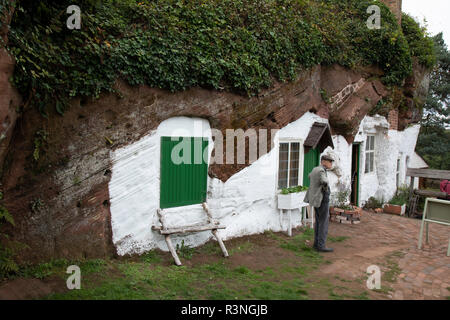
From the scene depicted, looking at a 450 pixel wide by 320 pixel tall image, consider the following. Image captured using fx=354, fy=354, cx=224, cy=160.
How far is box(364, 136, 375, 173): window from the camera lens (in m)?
12.9

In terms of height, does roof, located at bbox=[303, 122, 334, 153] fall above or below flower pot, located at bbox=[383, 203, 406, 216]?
above

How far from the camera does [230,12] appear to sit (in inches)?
304

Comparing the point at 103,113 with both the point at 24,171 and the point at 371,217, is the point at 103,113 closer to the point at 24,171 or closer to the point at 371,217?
the point at 24,171

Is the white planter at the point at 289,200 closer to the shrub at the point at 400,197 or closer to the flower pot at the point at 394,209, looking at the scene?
the flower pot at the point at 394,209

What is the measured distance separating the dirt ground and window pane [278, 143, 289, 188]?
4.19ft

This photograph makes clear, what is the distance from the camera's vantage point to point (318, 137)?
9117 mm

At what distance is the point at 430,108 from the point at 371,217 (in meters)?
14.5

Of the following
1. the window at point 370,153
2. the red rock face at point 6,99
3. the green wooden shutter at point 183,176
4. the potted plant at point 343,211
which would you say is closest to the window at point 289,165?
the potted plant at point 343,211

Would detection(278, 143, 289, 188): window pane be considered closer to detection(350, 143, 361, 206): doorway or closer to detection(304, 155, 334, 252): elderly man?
detection(304, 155, 334, 252): elderly man

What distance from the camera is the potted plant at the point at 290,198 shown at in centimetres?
841

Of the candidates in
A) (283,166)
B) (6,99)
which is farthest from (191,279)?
(283,166)

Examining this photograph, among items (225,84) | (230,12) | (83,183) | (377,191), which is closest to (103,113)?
(83,183)

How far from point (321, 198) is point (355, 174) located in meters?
5.94

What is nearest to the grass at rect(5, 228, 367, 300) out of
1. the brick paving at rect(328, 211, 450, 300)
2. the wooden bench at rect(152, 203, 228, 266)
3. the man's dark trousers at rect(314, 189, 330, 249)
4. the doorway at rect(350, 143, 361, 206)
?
the wooden bench at rect(152, 203, 228, 266)
